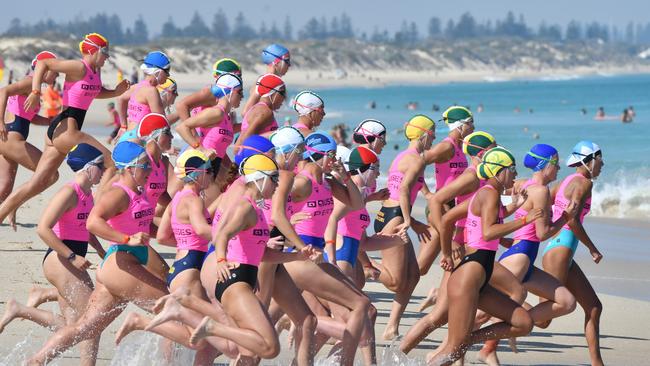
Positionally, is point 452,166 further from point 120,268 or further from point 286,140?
point 120,268

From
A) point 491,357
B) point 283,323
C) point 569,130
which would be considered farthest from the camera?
point 569,130

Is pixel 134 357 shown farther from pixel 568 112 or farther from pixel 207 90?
pixel 568 112

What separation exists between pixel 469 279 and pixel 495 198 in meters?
0.57

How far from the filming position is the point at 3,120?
12.6m

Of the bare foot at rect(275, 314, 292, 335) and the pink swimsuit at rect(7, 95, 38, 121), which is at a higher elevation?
the pink swimsuit at rect(7, 95, 38, 121)

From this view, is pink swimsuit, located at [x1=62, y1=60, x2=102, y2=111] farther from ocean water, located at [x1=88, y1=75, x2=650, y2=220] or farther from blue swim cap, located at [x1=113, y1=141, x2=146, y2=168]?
ocean water, located at [x1=88, y1=75, x2=650, y2=220]

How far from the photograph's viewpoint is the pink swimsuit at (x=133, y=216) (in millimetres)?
8086

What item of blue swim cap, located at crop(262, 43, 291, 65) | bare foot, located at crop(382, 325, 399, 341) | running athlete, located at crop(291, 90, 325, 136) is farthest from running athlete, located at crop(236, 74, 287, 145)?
bare foot, located at crop(382, 325, 399, 341)

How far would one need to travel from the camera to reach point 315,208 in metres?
8.72

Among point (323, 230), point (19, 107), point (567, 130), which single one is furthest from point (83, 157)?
point (567, 130)

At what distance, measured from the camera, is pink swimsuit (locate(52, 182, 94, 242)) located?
8.32 m

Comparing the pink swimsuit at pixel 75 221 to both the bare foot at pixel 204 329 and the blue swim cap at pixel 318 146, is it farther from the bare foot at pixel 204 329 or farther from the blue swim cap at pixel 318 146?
the blue swim cap at pixel 318 146

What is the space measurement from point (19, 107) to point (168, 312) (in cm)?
590

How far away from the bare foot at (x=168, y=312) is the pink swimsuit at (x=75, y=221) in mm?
1019
